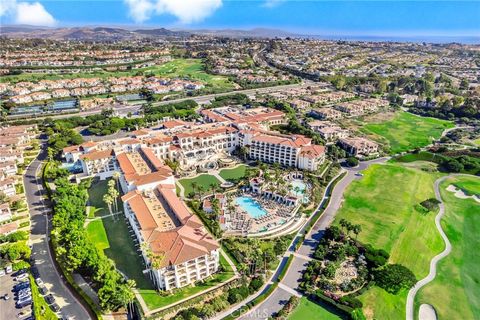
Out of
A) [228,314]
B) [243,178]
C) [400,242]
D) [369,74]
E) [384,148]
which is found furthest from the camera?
[369,74]

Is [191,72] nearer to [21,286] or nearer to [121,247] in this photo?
[121,247]

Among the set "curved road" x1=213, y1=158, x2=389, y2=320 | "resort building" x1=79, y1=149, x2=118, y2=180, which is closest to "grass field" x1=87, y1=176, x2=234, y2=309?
"curved road" x1=213, y1=158, x2=389, y2=320

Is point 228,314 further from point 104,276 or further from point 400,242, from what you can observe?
point 400,242

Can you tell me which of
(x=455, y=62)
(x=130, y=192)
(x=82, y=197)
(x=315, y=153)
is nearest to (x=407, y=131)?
(x=315, y=153)

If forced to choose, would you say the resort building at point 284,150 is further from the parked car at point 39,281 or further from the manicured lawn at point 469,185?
the parked car at point 39,281

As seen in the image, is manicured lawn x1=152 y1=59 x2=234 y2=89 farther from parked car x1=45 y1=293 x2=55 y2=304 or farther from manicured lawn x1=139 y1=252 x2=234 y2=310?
parked car x1=45 y1=293 x2=55 y2=304

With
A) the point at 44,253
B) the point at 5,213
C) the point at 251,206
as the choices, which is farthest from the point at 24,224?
the point at 251,206
